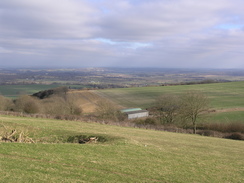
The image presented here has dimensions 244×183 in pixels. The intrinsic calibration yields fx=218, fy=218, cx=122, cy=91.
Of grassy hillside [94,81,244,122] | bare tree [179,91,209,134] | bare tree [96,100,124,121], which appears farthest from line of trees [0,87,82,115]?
bare tree [179,91,209,134]

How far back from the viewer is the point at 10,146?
39.4 feet

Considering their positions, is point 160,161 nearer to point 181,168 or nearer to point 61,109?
point 181,168

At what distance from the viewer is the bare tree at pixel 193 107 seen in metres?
39.0

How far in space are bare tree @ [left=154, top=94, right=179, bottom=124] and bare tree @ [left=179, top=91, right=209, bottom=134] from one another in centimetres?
204

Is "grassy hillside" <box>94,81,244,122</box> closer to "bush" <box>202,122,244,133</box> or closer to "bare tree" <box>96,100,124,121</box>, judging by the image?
"bush" <box>202,122,244,133</box>

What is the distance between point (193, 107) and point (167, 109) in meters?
6.17

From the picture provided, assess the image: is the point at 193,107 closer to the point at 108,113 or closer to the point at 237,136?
the point at 237,136

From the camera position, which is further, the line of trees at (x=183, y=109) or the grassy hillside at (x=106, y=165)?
the line of trees at (x=183, y=109)

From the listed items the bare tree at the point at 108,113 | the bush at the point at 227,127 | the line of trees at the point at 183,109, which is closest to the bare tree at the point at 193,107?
the line of trees at the point at 183,109

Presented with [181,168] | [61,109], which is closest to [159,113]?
[61,109]

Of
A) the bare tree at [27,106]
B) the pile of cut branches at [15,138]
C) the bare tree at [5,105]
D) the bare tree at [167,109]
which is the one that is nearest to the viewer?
the pile of cut branches at [15,138]

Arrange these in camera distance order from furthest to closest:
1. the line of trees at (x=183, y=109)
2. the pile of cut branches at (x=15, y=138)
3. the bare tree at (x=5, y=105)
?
the bare tree at (x=5, y=105)
the line of trees at (x=183, y=109)
the pile of cut branches at (x=15, y=138)

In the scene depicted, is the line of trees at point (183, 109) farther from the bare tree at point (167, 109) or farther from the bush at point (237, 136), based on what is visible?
the bush at point (237, 136)

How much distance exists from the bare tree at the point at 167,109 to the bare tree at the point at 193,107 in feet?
6.69
